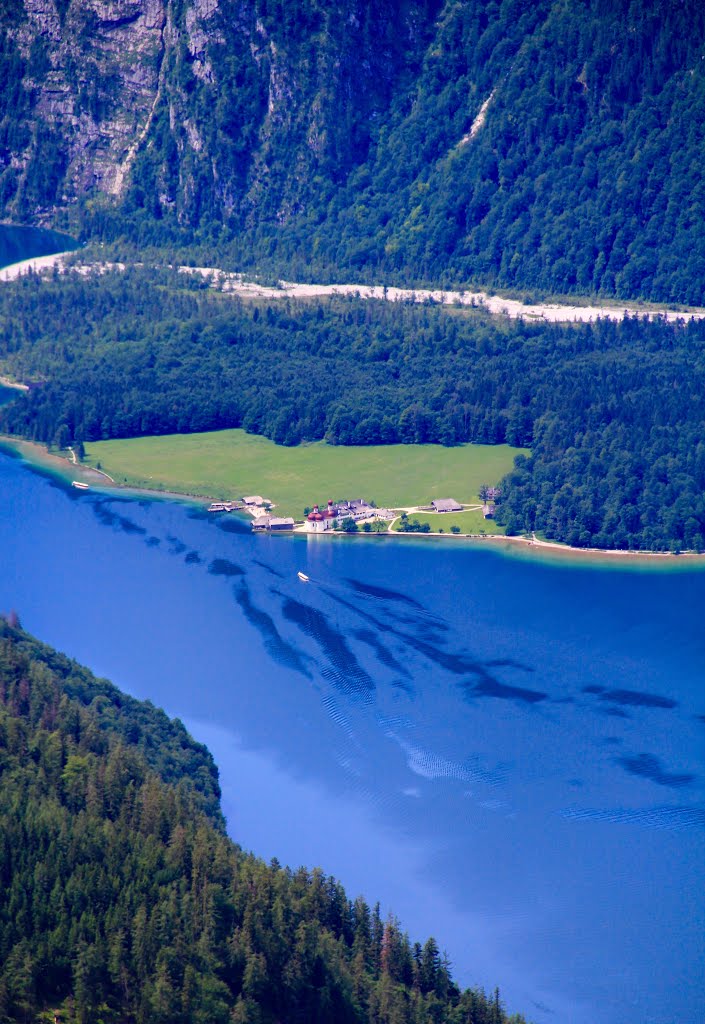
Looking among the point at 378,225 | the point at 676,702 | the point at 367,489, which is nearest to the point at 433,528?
the point at 367,489

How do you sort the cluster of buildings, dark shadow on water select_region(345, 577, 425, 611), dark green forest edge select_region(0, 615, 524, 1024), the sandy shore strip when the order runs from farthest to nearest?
the sandy shore strip
the cluster of buildings
dark shadow on water select_region(345, 577, 425, 611)
dark green forest edge select_region(0, 615, 524, 1024)

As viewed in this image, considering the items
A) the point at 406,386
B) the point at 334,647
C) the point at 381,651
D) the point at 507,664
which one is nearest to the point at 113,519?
the point at 334,647

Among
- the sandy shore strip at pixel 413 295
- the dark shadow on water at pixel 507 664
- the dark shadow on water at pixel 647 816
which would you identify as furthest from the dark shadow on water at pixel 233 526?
the sandy shore strip at pixel 413 295

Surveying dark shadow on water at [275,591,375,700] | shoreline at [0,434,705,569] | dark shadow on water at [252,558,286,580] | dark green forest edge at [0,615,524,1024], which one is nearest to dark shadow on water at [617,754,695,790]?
dark shadow on water at [275,591,375,700]

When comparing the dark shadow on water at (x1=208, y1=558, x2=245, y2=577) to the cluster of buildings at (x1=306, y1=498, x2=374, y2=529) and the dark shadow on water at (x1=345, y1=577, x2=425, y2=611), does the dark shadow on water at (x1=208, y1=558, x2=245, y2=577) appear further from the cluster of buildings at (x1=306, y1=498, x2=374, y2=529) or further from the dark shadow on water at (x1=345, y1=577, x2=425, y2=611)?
the cluster of buildings at (x1=306, y1=498, x2=374, y2=529)

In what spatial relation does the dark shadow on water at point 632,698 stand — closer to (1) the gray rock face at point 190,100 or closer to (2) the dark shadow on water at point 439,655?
→ (2) the dark shadow on water at point 439,655

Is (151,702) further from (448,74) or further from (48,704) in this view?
(448,74)
